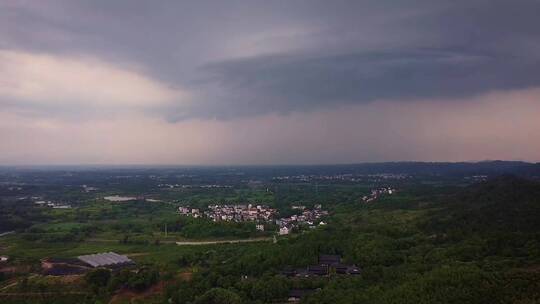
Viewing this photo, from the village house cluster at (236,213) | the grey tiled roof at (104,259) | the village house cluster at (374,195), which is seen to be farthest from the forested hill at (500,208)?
the grey tiled roof at (104,259)

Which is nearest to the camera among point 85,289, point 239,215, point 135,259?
point 85,289

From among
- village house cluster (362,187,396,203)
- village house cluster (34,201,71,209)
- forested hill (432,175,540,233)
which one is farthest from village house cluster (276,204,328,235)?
village house cluster (34,201,71,209)

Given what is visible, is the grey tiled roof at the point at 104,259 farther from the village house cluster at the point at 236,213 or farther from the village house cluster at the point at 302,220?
the village house cluster at the point at 236,213

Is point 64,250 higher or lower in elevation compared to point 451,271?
lower

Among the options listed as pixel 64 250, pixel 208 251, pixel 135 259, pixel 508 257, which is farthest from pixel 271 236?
pixel 508 257

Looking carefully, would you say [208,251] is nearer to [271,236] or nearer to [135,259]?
[135,259]

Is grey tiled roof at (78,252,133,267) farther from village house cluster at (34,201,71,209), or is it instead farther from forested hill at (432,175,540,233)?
village house cluster at (34,201,71,209)

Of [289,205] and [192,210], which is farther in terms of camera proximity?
[289,205]
